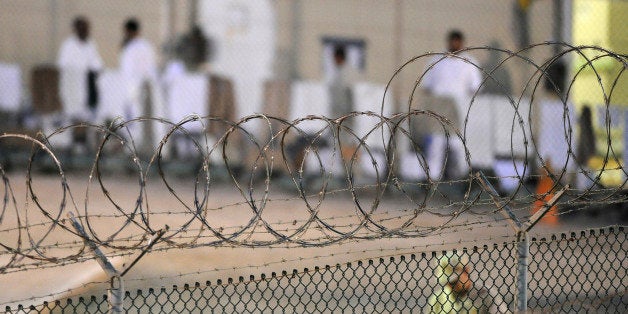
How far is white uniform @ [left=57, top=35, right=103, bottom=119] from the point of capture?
48.9 ft

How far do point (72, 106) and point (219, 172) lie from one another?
2.41 meters

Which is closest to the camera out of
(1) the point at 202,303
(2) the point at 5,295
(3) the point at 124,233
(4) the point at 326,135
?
(2) the point at 5,295

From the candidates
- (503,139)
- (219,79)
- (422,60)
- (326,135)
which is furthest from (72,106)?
(503,139)

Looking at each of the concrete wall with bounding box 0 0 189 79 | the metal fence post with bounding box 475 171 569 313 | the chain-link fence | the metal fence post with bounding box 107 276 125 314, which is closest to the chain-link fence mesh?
the concrete wall with bounding box 0 0 189 79

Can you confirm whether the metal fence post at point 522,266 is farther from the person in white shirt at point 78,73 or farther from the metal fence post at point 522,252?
the person in white shirt at point 78,73

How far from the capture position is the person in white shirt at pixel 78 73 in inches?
587

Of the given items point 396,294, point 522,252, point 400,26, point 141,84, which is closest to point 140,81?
point 141,84

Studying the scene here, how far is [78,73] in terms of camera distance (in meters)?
15.0

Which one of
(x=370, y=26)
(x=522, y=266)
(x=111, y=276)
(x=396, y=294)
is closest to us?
(x=111, y=276)

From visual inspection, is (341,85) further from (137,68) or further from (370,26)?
(137,68)

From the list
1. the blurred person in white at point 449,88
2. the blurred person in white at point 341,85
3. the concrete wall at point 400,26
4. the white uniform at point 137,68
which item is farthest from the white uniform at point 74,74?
the blurred person in white at point 449,88

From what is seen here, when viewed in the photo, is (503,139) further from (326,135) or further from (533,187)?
(326,135)

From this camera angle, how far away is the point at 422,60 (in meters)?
15.5

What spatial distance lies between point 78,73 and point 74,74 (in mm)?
61
